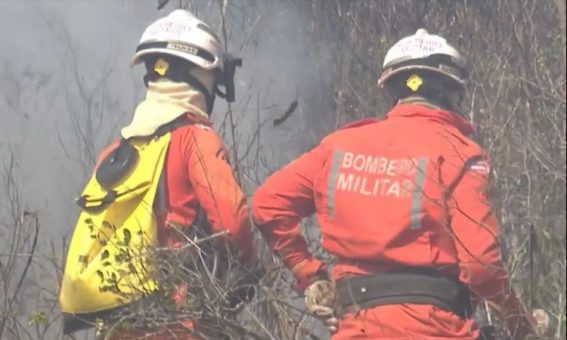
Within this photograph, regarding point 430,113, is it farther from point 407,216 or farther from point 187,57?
point 187,57

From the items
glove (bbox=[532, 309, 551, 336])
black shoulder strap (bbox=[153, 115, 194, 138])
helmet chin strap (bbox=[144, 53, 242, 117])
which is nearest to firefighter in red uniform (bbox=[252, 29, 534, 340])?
glove (bbox=[532, 309, 551, 336])

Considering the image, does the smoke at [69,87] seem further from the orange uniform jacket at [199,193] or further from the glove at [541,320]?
the glove at [541,320]

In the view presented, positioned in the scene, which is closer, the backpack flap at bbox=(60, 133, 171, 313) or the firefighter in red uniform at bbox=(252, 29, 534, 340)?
the firefighter in red uniform at bbox=(252, 29, 534, 340)

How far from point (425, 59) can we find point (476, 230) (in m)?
0.69

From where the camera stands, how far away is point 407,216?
426cm

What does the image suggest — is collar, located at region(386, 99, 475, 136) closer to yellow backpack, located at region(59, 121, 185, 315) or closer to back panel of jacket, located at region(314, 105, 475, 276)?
back panel of jacket, located at region(314, 105, 475, 276)

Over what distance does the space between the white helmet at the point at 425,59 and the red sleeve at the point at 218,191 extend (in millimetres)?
589

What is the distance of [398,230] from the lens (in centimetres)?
427

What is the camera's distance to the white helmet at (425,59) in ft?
15.0

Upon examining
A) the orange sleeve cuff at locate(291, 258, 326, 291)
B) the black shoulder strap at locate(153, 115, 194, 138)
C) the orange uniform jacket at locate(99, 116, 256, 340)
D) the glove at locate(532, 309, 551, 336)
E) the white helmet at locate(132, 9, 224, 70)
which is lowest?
the orange sleeve cuff at locate(291, 258, 326, 291)

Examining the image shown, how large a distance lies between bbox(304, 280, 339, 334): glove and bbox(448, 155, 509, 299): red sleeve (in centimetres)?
46

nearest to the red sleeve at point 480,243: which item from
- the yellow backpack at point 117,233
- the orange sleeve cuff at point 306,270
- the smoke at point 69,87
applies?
the orange sleeve cuff at point 306,270

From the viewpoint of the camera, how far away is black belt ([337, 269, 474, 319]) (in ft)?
14.0

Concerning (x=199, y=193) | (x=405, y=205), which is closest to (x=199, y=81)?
(x=199, y=193)
